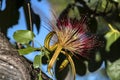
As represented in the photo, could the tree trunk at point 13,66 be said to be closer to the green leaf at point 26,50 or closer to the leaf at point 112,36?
the green leaf at point 26,50

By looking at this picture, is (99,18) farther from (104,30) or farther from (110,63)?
(110,63)

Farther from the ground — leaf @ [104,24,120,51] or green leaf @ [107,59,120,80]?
leaf @ [104,24,120,51]

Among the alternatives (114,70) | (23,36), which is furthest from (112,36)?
(23,36)

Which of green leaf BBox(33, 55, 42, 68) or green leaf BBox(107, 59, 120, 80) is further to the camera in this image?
green leaf BBox(107, 59, 120, 80)

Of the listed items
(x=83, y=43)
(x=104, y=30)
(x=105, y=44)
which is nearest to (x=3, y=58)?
(x=83, y=43)

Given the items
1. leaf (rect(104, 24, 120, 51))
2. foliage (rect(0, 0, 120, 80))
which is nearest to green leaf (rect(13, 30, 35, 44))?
foliage (rect(0, 0, 120, 80))

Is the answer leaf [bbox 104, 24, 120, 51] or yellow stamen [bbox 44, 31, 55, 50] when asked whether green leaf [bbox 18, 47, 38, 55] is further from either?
leaf [bbox 104, 24, 120, 51]

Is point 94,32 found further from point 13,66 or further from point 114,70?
point 13,66

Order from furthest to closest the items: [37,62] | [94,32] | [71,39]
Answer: [94,32] → [71,39] → [37,62]
